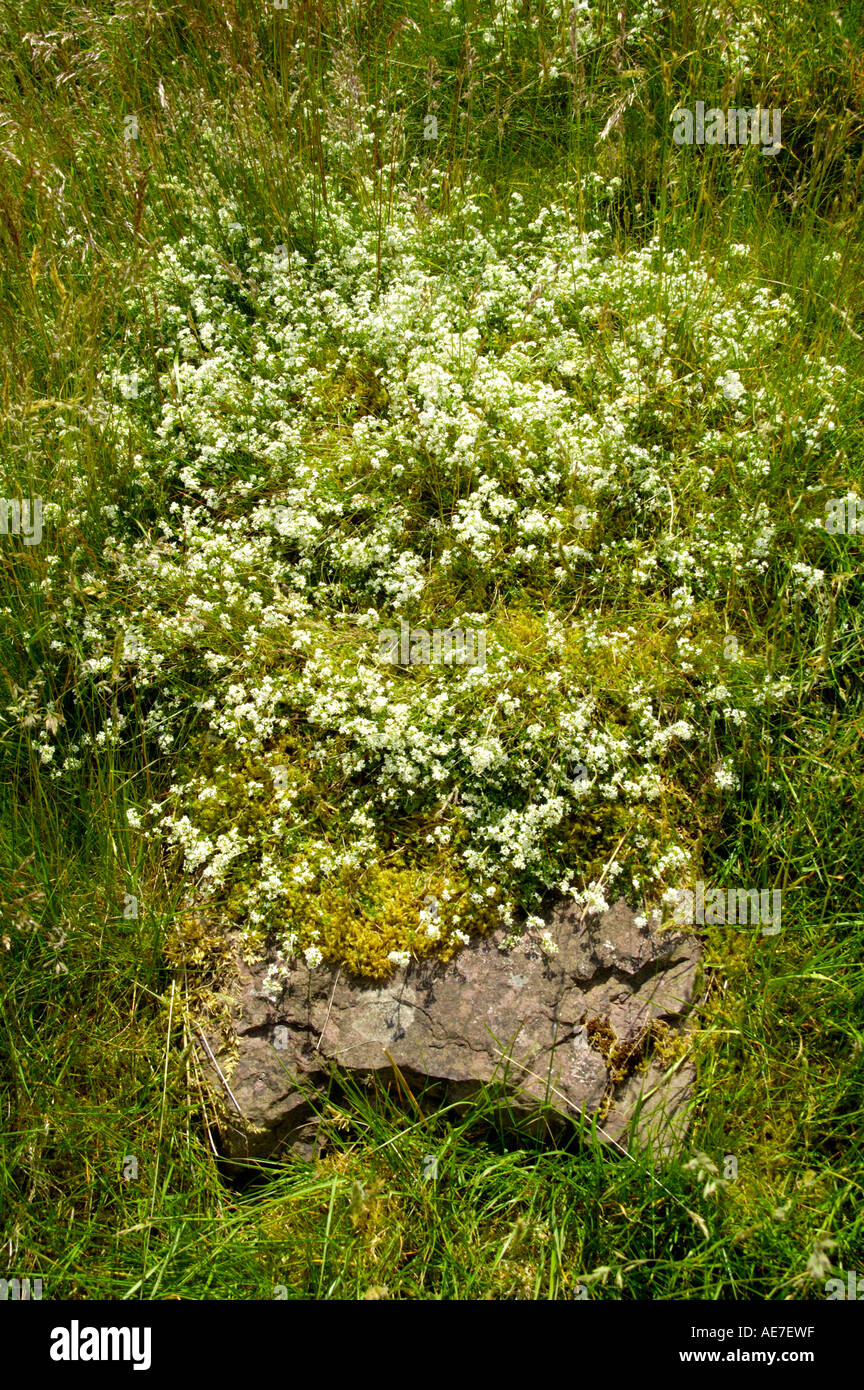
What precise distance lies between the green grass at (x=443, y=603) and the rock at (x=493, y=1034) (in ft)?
0.46

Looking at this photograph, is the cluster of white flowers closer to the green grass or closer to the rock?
the green grass

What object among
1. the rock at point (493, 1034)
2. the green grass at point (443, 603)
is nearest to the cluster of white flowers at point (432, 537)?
the green grass at point (443, 603)

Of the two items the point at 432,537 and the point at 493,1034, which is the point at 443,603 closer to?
the point at 432,537

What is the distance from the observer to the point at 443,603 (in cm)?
413

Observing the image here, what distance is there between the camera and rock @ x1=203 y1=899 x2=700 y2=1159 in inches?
130

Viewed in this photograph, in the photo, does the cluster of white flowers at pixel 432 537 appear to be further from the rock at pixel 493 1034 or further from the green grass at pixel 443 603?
the rock at pixel 493 1034

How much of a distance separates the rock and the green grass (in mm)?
141

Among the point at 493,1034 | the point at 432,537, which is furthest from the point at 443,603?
the point at 493,1034

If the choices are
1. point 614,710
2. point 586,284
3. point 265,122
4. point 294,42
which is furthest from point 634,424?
point 294,42

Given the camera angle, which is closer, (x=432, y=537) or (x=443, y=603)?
(x=443, y=603)

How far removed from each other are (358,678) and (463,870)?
90 cm

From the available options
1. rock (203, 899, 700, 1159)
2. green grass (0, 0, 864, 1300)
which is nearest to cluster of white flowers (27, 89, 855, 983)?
green grass (0, 0, 864, 1300)

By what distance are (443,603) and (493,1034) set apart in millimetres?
1866

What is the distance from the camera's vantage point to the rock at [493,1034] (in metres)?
3.30
